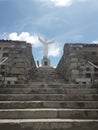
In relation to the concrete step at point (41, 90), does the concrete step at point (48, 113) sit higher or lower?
lower

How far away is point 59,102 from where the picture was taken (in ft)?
17.1

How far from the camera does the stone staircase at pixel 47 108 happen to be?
4191 millimetres

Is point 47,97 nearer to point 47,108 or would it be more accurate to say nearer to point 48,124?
point 47,108

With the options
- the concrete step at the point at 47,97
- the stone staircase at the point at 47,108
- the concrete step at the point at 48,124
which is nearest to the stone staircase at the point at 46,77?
the stone staircase at the point at 47,108

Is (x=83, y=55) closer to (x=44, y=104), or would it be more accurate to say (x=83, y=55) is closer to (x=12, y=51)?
(x=12, y=51)

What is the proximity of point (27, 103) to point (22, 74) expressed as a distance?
4424 millimetres

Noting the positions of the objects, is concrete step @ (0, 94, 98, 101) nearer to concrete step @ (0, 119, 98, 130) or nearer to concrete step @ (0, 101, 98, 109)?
concrete step @ (0, 101, 98, 109)

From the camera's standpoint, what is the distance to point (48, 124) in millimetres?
4191

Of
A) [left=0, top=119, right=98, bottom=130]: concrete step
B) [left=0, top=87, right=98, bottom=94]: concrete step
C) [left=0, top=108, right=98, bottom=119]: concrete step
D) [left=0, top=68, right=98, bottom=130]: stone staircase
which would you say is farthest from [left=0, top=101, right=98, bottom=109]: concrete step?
[left=0, top=87, right=98, bottom=94]: concrete step

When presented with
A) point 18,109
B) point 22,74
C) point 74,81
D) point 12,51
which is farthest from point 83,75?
point 18,109

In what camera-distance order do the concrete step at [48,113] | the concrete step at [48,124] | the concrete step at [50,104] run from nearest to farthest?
1. the concrete step at [48,124]
2. the concrete step at [48,113]
3. the concrete step at [50,104]

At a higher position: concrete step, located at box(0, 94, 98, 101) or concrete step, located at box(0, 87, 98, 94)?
concrete step, located at box(0, 87, 98, 94)

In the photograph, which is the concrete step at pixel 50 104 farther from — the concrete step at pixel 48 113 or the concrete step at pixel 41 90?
the concrete step at pixel 41 90

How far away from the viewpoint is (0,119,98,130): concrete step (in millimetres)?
4133
